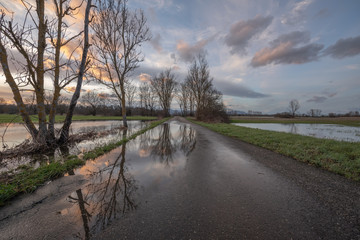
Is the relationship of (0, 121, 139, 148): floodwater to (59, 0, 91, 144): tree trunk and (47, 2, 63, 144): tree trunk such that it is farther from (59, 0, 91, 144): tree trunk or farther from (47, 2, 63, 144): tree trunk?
(59, 0, 91, 144): tree trunk

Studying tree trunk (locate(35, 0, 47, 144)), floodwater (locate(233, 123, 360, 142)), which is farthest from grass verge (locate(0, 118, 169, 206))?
floodwater (locate(233, 123, 360, 142))

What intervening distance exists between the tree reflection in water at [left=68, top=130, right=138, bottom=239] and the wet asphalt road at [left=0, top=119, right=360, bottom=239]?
205 mm

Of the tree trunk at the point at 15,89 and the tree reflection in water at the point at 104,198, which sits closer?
the tree reflection in water at the point at 104,198

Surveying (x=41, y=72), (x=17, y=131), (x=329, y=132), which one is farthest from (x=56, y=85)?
(x=329, y=132)

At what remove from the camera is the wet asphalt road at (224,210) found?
1958 mm

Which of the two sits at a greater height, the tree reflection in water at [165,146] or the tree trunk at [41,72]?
the tree trunk at [41,72]

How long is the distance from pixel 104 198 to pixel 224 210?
239 centimetres

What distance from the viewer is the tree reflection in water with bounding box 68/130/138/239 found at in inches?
86.9

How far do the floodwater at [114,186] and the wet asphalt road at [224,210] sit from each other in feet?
0.54

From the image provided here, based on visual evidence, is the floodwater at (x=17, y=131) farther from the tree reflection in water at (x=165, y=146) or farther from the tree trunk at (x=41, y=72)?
the tree reflection in water at (x=165, y=146)

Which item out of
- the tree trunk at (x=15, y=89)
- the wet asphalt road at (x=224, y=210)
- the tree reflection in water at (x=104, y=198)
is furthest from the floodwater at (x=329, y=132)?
the tree trunk at (x=15, y=89)

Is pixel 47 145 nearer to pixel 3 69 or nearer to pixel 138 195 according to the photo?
pixel 3 69

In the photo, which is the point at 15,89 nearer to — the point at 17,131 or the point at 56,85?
the point at 56,85

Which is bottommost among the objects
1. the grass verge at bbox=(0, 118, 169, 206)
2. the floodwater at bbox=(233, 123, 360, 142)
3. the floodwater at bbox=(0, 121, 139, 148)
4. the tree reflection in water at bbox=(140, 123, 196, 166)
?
the floodwater at bbox=(233, 123, 360, 142)
